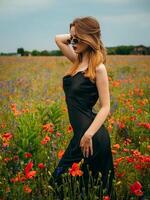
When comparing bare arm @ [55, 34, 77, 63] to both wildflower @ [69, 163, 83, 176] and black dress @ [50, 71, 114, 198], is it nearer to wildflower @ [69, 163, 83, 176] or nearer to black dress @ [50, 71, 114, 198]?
black dress @ [50, 71, 114, 198]

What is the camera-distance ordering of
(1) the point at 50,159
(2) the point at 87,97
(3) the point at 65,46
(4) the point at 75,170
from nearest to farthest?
(4) the point at 75,170, (2) the point at 87,97, (3) the point at 65,46, (1) the point at 50,159

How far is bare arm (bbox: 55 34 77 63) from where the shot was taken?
11.7ft

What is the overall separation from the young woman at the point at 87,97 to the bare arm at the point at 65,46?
8.5 inches

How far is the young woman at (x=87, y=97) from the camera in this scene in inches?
123

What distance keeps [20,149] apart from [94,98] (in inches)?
52.3

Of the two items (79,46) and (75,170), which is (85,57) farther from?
(75,170)

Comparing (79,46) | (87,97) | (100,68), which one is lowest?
(87,97)

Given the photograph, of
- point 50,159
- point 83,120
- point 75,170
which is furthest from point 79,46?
point 50,159

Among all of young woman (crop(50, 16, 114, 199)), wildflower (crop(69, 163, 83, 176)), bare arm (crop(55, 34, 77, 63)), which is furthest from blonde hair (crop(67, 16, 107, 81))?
wildflower (crop(69, 163, 83, 176))

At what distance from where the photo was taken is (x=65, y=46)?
3.62 meters

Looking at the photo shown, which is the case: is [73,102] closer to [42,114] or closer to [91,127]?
[91,127]

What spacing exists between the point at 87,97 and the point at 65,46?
2.05 ft

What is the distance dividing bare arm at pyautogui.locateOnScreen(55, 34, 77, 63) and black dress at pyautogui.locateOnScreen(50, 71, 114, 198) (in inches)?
13.4

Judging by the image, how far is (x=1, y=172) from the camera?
4.27 m
